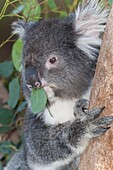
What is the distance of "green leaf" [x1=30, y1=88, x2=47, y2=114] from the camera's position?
3.04 m

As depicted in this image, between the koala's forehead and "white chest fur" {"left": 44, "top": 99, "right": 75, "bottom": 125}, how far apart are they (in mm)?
322

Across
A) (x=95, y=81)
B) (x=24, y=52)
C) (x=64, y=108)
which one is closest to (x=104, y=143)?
(x=95, y=81)

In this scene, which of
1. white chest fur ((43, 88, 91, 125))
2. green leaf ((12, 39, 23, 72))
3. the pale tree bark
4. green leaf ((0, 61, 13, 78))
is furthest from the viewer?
green leaf ((0, 61, 13, 78))

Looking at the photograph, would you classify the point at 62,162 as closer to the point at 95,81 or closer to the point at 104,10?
the point at 95,81

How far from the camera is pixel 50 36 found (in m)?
3.24

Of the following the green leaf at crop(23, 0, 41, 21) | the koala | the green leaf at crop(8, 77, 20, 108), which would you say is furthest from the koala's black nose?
the green leaf at crop(8, 77, 20, 108)

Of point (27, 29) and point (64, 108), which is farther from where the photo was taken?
point (27, 29)

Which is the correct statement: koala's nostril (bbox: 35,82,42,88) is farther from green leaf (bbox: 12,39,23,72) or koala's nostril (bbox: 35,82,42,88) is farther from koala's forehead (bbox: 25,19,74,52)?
green leaf (bbox: 12,39,23,72)

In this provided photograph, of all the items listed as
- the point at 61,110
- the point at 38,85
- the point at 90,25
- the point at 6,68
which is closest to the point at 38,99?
the point at 38,85

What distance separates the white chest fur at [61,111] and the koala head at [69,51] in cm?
5

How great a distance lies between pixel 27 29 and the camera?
3.44 meters

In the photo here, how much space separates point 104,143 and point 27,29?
39.6 inches

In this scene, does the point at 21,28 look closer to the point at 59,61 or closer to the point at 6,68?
the point at 59,61

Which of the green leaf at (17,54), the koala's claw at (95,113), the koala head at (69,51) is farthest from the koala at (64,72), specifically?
the green leaf at (17,54)
